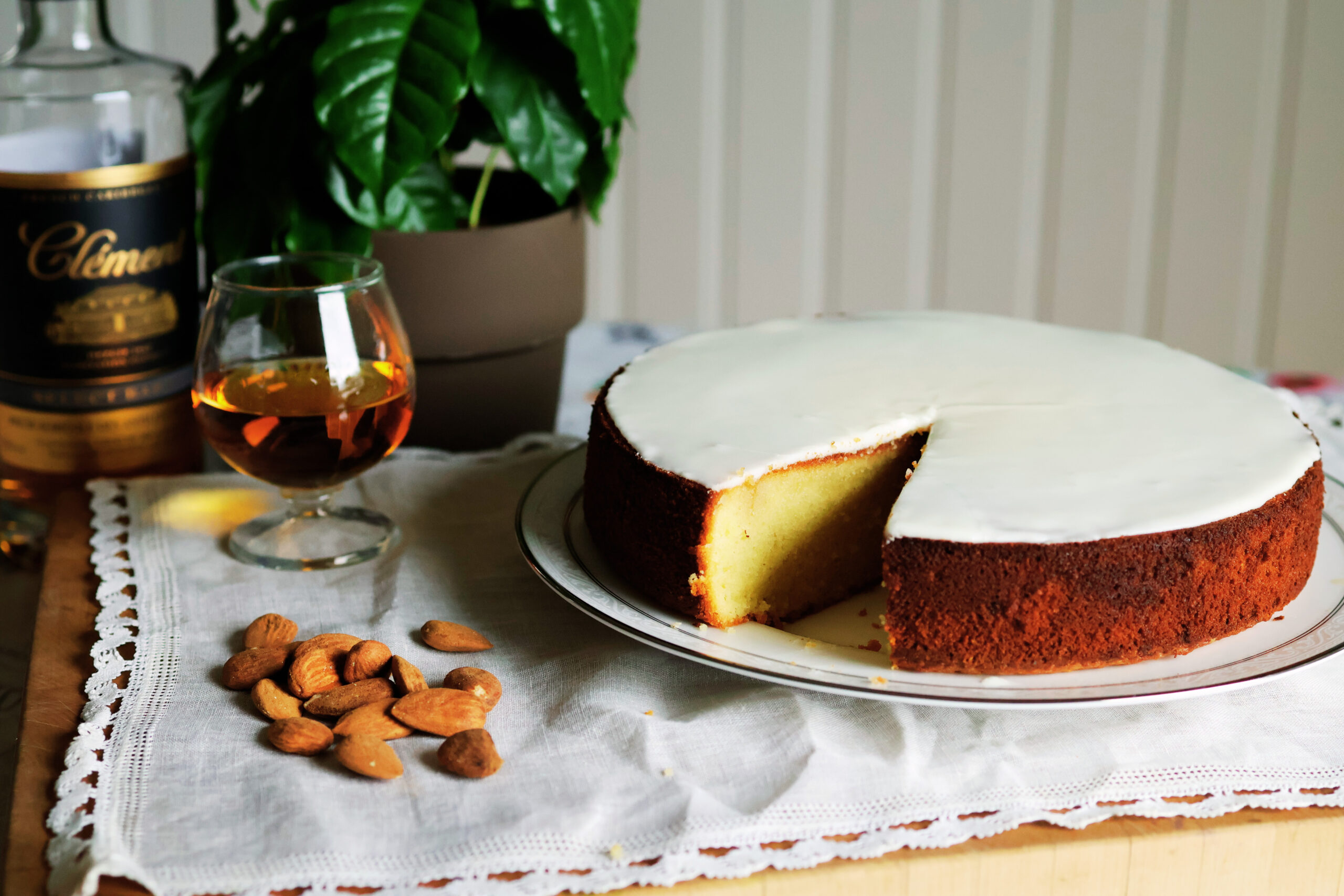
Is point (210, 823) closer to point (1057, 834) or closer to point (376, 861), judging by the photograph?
point (376, 861)

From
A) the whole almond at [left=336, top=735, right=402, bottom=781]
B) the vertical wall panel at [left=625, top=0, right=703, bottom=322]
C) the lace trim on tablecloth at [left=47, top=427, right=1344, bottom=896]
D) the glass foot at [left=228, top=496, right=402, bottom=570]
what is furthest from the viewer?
the vertical wall panel at [left=625, top=0, right=703, bottom=322]

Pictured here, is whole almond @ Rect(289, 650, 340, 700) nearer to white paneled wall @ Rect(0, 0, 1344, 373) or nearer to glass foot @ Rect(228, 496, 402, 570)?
glass foot @ Rect(228, 496, 402, 570)

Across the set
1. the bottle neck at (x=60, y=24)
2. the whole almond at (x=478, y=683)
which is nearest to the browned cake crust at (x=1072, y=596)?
the whole almond at (x=478, y=683)

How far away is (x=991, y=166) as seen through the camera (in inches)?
124

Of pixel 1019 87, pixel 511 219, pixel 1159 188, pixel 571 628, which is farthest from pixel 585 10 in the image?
pixel 1159 188

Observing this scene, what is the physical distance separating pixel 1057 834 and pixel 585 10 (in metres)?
1.06

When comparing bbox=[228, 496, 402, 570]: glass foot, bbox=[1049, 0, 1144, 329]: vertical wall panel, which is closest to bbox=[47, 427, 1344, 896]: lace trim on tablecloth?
bbox=[228, 496, 402, 570]: glass foot

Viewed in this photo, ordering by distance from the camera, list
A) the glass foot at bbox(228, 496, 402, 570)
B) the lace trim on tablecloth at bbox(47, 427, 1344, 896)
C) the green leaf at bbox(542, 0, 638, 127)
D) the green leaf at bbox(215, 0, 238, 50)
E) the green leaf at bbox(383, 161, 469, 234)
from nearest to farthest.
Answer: the lace trim on tablecloth at bbox(47, 427, 1344, 896)
the glass foot at bbox(228, 496, 402, 570)
the green leaf at bbox(542, 0, 638, 127)
the green leaf at bbox(383, 161, 469, 234)
the green leaf at bbox(215, 0, 238, 50)

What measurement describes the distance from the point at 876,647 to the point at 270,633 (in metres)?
0.57

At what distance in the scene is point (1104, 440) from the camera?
3.94 feet

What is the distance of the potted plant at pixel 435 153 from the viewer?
1.42m

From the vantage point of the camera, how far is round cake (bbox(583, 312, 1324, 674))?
1.04 metres

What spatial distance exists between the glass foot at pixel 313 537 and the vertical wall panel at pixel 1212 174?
2.52 metres

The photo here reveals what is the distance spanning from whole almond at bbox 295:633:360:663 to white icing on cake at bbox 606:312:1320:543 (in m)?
0.33
